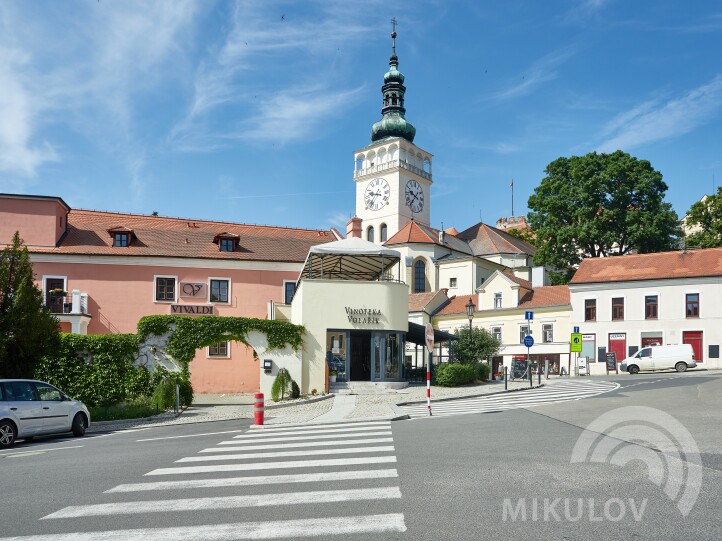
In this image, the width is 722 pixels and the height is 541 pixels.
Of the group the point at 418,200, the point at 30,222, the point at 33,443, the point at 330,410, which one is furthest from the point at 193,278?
the point at 418,200

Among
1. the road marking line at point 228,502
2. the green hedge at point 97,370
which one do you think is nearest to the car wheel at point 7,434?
the road marking line at point 228,502

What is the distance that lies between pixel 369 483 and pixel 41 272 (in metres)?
33.2

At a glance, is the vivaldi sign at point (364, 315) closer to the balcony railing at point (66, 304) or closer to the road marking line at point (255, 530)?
the balcony railing at point (66, 304)

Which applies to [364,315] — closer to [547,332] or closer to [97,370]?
[97,370]

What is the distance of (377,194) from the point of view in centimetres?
8325

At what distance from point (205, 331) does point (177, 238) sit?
48.6 ft

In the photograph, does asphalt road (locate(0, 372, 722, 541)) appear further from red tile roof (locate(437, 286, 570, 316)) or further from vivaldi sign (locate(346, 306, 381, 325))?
red tile roof (locate(437, 286, 570, 316))

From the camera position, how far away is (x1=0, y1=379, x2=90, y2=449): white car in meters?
15.5

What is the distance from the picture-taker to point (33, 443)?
16.3 meters

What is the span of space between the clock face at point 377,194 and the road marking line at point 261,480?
73.0 m

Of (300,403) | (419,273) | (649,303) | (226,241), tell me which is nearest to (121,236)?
(226,241)

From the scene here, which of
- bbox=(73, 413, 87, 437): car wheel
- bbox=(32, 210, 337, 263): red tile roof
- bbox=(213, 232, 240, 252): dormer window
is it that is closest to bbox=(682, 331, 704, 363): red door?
bbox=(32, 210, 337, 263): red tile roof

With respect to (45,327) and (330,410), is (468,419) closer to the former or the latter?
(330,410)

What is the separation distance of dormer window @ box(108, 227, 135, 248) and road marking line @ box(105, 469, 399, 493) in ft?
104
